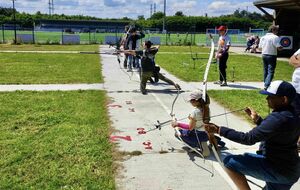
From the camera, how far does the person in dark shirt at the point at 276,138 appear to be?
3.66 metres

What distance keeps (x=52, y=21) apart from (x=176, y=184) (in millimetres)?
103298

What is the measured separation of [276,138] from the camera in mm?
3701

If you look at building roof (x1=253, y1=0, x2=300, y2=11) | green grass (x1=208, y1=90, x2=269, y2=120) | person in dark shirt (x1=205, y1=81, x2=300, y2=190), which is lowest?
green grass (x1=208, y1=90, x2=269, y2=120)

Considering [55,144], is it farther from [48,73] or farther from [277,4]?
[277,4]

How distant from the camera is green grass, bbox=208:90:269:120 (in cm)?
984

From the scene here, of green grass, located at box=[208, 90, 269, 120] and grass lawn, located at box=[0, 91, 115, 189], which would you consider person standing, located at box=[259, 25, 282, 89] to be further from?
grass lawn, located at box=[0, 91, 115, 189]

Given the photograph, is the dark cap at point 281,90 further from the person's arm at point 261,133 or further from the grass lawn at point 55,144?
the grass lawn at point 55,144

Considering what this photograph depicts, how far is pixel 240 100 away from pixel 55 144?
570 centimetres

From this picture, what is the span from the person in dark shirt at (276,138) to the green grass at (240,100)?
5331 millimetres

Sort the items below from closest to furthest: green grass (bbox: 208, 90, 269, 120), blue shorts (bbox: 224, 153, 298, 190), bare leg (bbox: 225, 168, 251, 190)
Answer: blue shorts (bbox: 224, 153, 298, 190), bare leg (bbox: 225, 168, 251, 190), green grass (bbox: 208, 90, 269, 120)

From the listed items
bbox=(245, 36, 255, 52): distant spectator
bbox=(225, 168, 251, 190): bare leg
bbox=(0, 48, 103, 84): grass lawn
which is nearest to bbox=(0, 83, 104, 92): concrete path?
bbox=(0, 48, 103, 84): grass lawn

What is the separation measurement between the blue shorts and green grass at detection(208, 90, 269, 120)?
517 centimetres

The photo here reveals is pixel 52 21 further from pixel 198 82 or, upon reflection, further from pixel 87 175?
pixel 87 175

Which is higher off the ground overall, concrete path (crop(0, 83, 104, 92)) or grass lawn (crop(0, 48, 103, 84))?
grass lawn (crop(0, 48, 103, 84))
